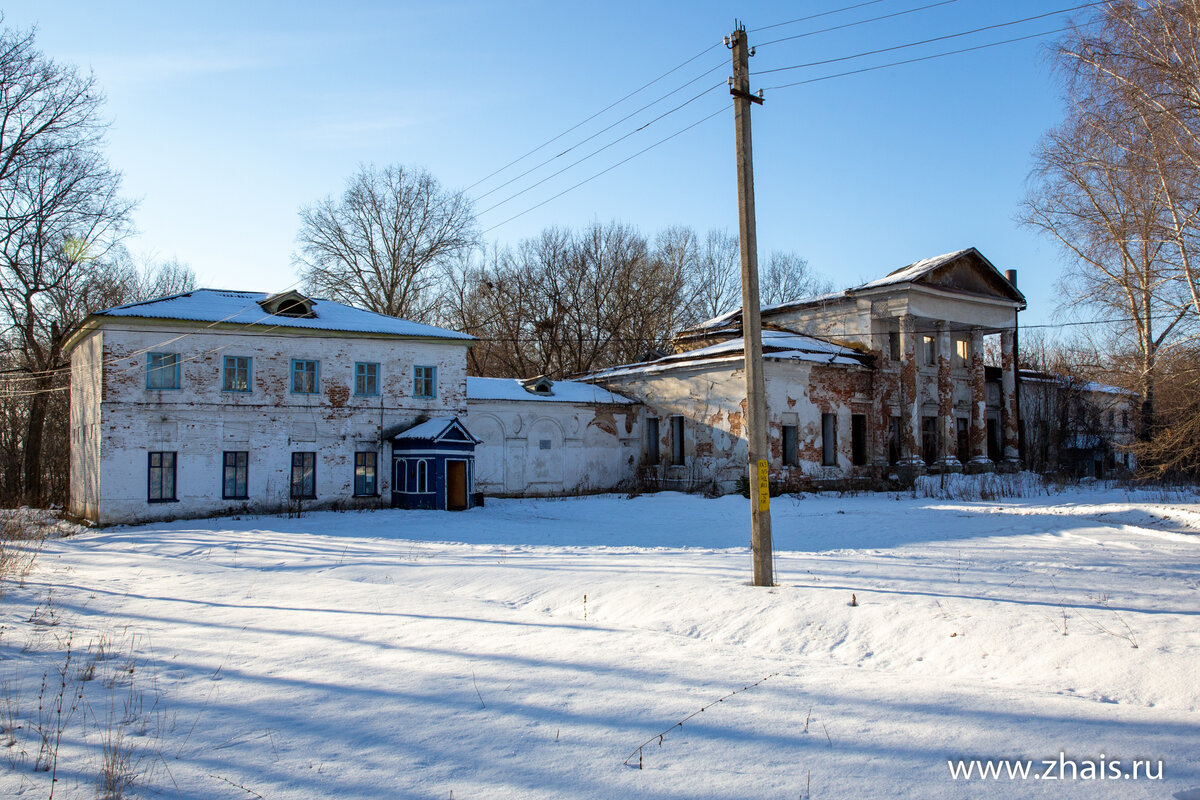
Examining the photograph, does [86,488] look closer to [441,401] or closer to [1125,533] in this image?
[441,401]

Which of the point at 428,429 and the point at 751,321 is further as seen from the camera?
the point at 428,429

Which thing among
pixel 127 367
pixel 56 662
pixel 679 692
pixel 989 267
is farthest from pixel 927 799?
pixel 989 267

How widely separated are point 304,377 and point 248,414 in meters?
2.00

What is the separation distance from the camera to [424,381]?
2697 cm

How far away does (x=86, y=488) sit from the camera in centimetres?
2348

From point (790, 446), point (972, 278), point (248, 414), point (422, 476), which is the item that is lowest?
point (422, 476)

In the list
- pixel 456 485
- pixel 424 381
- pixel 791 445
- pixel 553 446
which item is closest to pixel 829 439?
pixel 791 445

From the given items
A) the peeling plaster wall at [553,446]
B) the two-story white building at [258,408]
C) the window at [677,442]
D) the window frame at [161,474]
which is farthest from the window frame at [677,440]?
the window frame at [161,474]

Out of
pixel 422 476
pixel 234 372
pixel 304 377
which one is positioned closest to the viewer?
pixel 234 372

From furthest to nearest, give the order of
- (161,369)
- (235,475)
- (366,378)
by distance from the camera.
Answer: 1. (366,378)
2. (235,475)
3. (161,369)

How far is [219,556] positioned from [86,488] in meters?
11.0

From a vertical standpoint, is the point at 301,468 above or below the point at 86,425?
below

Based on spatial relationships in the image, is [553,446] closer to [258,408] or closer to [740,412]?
[740,412]

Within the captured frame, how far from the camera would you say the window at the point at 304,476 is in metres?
→ 24.5
